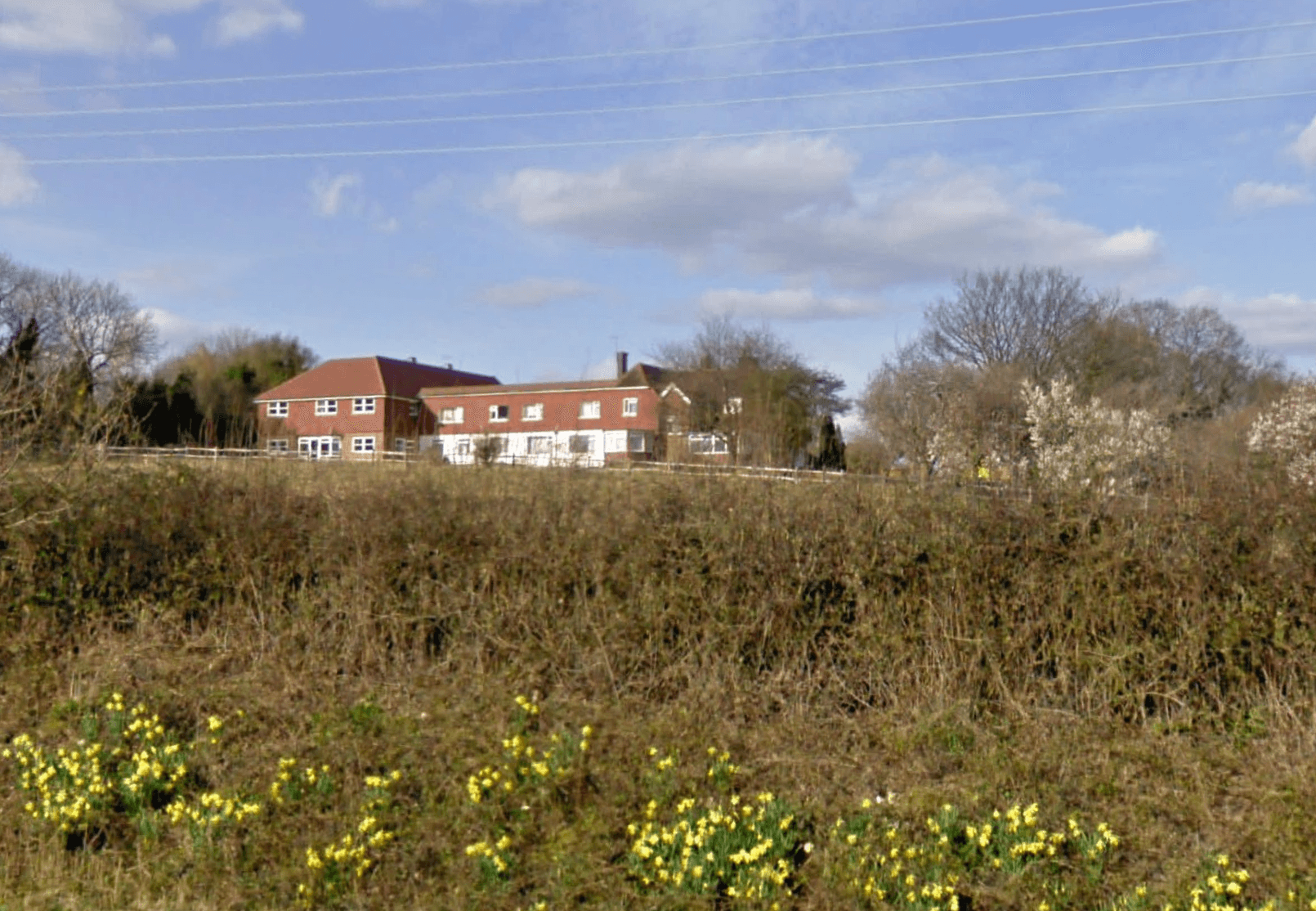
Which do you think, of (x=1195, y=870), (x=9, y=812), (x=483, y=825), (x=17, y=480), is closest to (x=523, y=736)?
(x=483, y=825)

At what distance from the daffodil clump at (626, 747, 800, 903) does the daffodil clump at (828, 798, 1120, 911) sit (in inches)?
11.3

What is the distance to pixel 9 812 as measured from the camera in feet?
23.2

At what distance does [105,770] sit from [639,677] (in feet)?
11.8

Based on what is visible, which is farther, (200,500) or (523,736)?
(200,500)

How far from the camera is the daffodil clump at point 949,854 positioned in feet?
18.3

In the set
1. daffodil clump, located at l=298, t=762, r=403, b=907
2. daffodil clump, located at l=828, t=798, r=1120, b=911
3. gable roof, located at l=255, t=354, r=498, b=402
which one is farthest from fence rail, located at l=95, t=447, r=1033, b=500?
gable roof, located at l=255, t=354, r=498, b=402

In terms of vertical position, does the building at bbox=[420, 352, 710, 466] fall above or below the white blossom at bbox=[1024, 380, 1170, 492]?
above

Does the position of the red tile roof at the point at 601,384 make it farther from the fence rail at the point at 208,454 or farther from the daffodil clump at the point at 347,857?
the daffodil clump at the point at 347,857

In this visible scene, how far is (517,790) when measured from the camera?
22.3 feet

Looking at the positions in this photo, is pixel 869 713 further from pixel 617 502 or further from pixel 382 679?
pixel 382 679

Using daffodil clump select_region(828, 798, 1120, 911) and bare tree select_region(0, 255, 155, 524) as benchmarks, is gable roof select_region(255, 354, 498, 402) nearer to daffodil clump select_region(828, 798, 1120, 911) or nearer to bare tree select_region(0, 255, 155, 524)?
bare tree select_region(0, 255, 155, 524)

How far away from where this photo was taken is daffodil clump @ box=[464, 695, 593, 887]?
6082 millimetres

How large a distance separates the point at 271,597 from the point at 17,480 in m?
2.85

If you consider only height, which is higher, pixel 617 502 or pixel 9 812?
pixel 617 502
